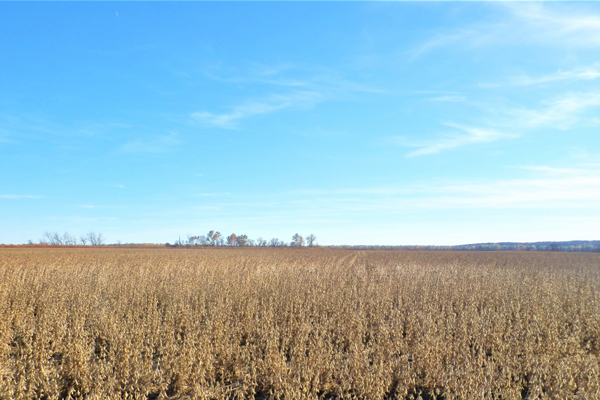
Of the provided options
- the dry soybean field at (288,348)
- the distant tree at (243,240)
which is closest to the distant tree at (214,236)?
the distant tree at (243,240)

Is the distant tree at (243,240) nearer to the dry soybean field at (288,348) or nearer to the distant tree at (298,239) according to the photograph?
the distant tree at (298,239)

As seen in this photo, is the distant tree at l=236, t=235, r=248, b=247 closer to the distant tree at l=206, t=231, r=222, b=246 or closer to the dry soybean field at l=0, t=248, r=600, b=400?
the distant tree at l=206, t=231, r=222, b=246

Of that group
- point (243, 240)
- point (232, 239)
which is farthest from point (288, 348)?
point (232, 239)

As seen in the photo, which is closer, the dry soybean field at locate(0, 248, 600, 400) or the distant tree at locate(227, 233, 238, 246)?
the dry soybean field at locate(0, 248, 600, 400)

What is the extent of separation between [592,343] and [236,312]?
7.53 metres

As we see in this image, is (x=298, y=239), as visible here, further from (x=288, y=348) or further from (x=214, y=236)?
(x=288, y=348)

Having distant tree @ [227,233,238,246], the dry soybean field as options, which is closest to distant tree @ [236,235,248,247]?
distant tree @ [227,233,238,246]

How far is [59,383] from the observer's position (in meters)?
4.91

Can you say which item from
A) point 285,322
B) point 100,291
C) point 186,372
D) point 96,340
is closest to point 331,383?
point 186,372

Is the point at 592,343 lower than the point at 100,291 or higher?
lower

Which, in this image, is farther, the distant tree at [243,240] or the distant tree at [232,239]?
the distant tree at [232,239]

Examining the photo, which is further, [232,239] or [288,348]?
[232,239]

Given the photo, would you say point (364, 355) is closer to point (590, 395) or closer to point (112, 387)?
point (590, 395)

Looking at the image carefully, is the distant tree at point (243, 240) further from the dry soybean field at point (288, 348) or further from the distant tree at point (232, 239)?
the dry soybean field at point (288, 348)
